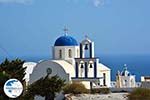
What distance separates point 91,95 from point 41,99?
434cm

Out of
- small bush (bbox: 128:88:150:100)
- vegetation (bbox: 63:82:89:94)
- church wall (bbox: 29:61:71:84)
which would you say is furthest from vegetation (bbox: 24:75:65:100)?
A: church wall (bbox: 29:61:71:84)

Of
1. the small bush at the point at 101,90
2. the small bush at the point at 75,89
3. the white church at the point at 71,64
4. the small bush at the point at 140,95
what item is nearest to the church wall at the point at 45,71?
the white church at the point at 71,64

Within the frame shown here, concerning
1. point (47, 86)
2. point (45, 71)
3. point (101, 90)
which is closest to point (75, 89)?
point (101, 90)

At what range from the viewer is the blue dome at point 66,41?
4331 cm

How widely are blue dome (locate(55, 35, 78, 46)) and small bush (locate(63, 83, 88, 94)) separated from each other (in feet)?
19.0

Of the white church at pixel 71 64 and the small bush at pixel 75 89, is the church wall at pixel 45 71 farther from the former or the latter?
the small bush at pixel 75 89

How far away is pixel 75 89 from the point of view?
37.2 meters

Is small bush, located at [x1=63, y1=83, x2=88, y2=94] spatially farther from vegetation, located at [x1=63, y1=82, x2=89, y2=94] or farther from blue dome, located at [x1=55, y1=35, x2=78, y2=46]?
blue dome, located at [x1=55, y1=35, x2=78, y2=46]

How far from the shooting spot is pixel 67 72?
4200 cm

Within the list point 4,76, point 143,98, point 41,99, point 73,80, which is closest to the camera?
point 4,76

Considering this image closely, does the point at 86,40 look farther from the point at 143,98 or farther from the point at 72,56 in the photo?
the point at 143,98

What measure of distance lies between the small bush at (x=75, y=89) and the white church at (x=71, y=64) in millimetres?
3639

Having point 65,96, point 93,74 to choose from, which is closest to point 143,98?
point 65,96

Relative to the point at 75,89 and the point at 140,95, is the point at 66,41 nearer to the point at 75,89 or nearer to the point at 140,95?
the point at 75,89
